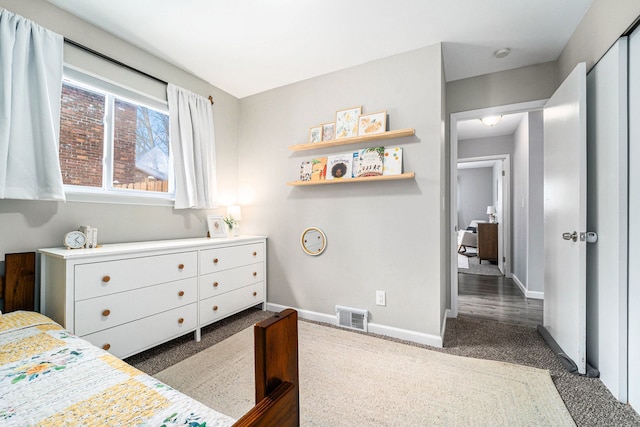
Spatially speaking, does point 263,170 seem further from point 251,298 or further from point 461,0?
point 461,0

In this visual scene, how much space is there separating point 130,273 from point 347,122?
2086 millimetres

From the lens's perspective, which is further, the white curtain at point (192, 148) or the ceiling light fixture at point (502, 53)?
the white curtain at point (192, 148)

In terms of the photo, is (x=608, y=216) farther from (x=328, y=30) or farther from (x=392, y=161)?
(x=328, y=30)

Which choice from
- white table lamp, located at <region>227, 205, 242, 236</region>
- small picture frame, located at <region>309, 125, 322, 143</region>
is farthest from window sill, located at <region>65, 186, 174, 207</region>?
small picture frame, located at <region>309, 125, 322, 143</region>

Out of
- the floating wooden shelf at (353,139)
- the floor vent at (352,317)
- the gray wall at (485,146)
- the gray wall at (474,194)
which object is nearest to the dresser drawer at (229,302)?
the floor vent at (352,317)

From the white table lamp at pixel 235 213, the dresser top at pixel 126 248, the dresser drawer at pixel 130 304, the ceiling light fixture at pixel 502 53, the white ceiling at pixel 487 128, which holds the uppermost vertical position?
the white ceiling at pixel 487 128

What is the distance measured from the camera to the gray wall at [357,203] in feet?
7.43

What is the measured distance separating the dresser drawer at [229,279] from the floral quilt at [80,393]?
3.70 ft

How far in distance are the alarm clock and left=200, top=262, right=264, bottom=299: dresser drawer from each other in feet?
2.71

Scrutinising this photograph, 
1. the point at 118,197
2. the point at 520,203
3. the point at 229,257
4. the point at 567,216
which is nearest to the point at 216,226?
the point at 229,257

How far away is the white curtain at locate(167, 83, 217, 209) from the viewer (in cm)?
257

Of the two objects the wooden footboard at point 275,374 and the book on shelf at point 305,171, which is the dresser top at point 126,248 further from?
the wooden footboard at point 275,374

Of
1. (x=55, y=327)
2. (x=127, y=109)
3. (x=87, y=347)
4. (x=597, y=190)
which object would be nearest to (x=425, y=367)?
(x=597, y=190)

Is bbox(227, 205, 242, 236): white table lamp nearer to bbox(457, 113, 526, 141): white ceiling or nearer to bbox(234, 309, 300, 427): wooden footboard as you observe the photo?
bbox(234, 309, 300, 427): wooden footboard
